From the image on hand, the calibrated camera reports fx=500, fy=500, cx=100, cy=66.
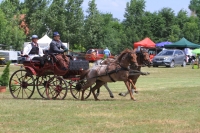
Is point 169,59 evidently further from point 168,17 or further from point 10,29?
point 168,17

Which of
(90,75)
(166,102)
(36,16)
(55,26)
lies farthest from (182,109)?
(36,16)

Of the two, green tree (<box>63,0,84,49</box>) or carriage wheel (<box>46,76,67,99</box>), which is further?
green tree (<box>63,0,84,49</box>)

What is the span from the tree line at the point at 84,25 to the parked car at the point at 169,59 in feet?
54.2

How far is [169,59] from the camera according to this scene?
42000 mm

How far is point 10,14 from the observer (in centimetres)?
6397

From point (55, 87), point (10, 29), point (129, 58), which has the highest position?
point (10, 29)

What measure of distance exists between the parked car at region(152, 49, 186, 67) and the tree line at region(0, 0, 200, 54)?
16524 millimetres

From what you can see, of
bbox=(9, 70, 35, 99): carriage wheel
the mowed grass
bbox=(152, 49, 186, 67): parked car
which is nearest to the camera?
the mowed grass

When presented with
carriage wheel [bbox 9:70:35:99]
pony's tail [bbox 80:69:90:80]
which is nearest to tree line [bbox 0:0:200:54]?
carriage wheel [bbox 9:70:35:99]

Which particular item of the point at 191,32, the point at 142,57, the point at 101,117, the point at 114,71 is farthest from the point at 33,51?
the point at 191,32

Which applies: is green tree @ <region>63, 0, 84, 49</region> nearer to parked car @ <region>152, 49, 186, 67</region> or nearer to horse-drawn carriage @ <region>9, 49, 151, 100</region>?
parked car @ <region>152, 49, 186, 67</region>

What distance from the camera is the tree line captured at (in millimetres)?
57406

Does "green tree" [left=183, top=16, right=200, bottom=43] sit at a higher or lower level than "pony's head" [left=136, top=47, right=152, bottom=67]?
higher

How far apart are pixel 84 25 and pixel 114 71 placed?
143 feet
